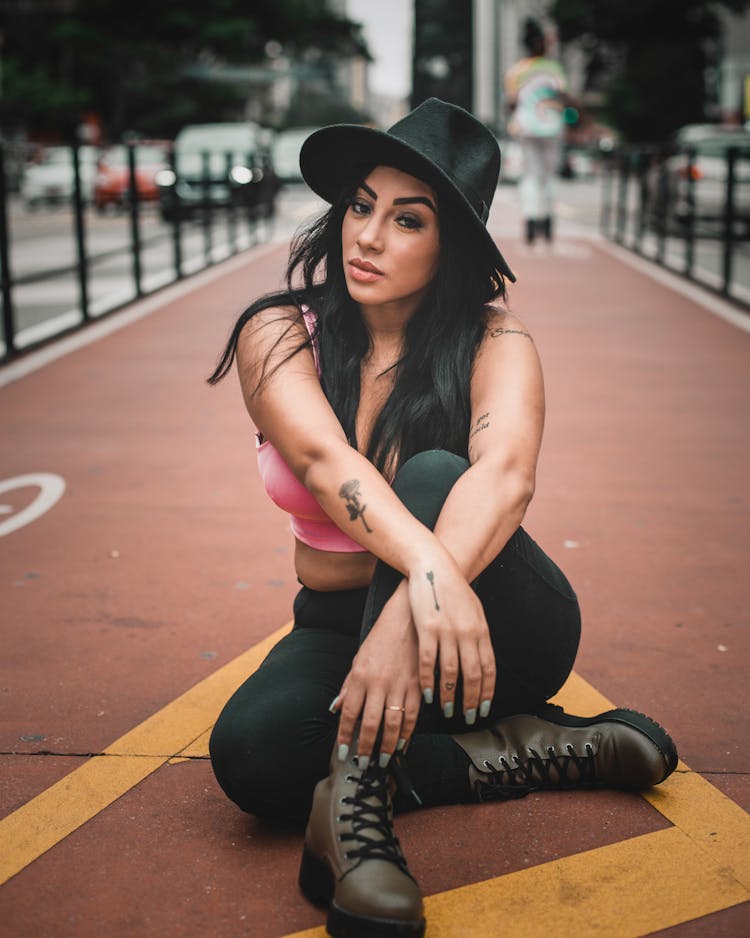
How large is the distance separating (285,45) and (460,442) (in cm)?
5862

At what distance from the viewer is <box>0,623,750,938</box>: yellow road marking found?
7.36 ft

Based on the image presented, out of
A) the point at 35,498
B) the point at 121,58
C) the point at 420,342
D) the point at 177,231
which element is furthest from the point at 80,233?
the point at 121,58

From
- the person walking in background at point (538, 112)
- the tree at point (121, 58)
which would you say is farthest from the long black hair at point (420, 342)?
the tree at point (121, 58)

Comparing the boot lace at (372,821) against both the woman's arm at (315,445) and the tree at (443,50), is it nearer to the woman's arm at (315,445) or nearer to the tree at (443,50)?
the woman's arm at (315,445)

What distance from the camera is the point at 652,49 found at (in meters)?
46.8

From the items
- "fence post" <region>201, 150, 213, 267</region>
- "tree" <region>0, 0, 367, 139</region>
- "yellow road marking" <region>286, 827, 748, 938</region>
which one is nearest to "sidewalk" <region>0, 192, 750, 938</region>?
"yellow road marking" <region>286, 827, 748, 938</region>

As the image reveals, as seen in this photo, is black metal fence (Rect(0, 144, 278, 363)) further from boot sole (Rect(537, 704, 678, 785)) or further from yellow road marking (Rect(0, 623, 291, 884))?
boot sole (Rect(537, 704, 678, 785))

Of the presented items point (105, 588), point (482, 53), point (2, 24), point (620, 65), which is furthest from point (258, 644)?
point (482, 53)

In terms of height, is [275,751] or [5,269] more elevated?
[5,269]

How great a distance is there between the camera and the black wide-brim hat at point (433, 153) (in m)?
2.61

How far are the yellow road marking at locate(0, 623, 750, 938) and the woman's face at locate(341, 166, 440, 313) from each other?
1101mm

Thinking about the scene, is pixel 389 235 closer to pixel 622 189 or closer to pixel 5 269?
pixel 5 269

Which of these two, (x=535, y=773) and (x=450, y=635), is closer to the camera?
(x=450, y=635)

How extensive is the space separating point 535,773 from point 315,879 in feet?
1.95
